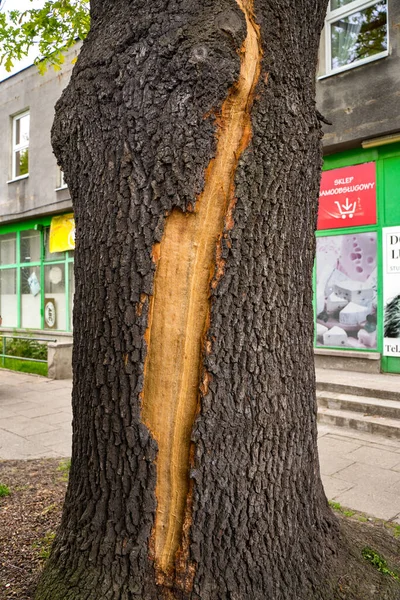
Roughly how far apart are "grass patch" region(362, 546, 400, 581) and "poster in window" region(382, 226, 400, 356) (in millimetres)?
6037

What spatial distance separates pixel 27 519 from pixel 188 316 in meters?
2.09

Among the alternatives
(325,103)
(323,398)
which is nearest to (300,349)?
(323,398)

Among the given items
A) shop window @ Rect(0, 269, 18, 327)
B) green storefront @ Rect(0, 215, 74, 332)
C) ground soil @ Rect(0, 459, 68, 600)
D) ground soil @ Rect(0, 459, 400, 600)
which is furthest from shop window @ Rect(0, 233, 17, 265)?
ground soil @ Rect(0, 459, 400, 600)

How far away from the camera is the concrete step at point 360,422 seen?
6.12 m

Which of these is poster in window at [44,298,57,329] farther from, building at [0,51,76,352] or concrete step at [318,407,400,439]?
concrete step at [318,407,400,439]

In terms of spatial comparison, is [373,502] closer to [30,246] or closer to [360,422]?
[360,422]

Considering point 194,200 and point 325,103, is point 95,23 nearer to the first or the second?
point 194,200

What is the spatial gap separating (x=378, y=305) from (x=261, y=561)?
6980 millimetres

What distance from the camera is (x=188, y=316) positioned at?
86.4 inches

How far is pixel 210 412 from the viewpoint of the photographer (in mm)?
2164

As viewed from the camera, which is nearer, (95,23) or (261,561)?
(261,561)

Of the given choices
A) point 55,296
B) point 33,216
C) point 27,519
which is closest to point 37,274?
point 55,296

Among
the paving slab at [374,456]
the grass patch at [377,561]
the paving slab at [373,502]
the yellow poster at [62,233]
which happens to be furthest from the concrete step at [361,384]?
the yellow poster at [62,233]

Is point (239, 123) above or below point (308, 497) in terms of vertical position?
above
